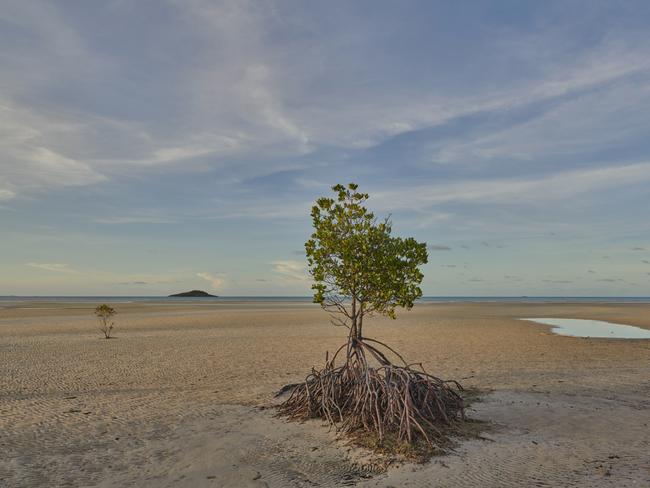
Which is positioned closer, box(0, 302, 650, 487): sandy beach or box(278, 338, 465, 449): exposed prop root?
box(0, 302, 650, 487): sandy beach

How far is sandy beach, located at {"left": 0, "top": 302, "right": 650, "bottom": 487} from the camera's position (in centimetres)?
905

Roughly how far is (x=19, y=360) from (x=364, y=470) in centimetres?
2104

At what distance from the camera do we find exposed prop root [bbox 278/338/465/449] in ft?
34.3

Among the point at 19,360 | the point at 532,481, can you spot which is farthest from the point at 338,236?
the point at 19,360

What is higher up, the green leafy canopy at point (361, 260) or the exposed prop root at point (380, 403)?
the green leafy canopy at point (361, 260)

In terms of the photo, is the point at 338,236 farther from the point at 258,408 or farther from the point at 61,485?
the point at 61,485

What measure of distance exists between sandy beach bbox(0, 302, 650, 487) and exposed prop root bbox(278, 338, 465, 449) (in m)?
0.56

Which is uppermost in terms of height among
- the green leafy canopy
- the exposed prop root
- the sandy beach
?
the green leafy canopy

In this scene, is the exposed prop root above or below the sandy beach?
above

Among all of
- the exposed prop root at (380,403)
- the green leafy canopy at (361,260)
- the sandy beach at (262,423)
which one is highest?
the green leafy canopy at (361,260)

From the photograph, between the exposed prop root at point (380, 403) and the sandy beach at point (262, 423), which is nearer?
the sandy beach at point (262, 423)

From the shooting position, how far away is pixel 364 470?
9.23m

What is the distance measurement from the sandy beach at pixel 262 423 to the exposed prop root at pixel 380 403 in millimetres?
558

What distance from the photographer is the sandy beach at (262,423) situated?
9.05m
